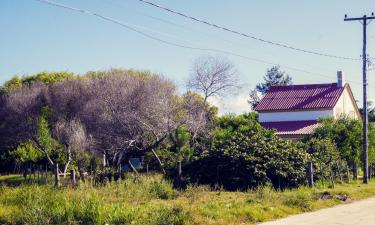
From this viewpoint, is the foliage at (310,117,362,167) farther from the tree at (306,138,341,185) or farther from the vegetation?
the tree at (306,138,341,185)

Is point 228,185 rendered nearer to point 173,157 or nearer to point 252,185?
point 252,185

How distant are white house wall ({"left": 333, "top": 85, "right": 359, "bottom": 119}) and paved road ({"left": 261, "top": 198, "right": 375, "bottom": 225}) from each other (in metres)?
27.4

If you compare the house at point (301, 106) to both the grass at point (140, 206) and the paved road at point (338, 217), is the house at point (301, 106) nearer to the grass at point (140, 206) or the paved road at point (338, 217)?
the grass at point (140, 206)

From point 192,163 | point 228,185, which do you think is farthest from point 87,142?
point 228,185

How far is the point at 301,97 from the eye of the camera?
4622 cm

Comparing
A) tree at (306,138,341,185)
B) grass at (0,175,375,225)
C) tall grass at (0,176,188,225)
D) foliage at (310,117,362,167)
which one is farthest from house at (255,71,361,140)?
tall grass at (0,176,188,225)

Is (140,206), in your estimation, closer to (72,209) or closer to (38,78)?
(72,209)

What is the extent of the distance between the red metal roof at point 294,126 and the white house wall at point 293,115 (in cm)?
47

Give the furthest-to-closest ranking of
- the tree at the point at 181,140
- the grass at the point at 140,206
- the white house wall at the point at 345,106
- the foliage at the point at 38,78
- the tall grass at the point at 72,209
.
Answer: the foliage at the point at 38,78
the white house wall at the point at 345,106
the tree at the point at 181,140
the grass at the point at 140,206
the tall grass at the point at 72,209

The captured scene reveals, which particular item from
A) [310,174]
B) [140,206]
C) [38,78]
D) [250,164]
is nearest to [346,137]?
[310,174]

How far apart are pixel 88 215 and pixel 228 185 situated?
1136 centimetres

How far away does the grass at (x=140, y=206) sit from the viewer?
41.5 ft

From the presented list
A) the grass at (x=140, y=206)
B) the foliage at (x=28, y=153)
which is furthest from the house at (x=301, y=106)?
the grass at (x=140, y=206)

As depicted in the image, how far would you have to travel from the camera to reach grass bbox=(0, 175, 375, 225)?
12.7 m
